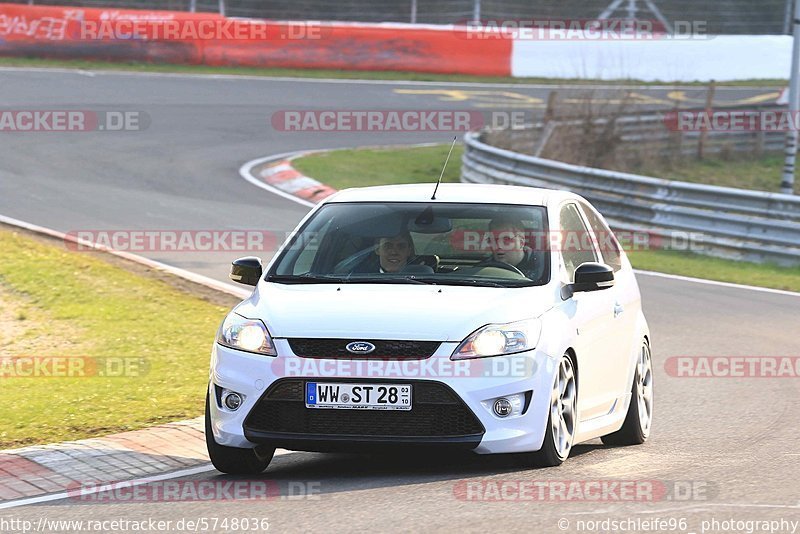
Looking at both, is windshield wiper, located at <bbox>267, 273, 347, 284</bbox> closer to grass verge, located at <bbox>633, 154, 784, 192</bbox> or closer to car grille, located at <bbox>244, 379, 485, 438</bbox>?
car grille, located at <bbox>244, 379, 485, 438</bbox>

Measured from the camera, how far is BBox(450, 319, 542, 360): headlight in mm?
7031

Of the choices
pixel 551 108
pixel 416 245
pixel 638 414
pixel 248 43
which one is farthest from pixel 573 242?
pixel 248 43

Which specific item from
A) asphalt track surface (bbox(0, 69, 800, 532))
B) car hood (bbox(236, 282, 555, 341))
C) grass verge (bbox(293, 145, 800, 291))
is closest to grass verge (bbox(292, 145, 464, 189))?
grass verge (bbox(293, 145, 800, 291))

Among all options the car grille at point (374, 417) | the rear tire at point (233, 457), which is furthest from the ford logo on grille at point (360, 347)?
the rear tire at point (233, 457)

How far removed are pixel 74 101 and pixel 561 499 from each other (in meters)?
22.6

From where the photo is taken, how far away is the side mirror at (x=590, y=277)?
309 inches

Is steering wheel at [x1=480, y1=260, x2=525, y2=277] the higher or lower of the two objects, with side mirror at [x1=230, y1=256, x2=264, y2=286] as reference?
higher

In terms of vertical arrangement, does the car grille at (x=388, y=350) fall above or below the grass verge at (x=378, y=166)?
above

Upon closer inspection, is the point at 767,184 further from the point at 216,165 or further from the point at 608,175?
the point at 216,165

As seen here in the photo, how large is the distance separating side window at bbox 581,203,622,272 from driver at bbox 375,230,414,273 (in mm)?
1341

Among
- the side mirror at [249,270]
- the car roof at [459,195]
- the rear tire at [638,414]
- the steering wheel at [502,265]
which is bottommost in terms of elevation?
the rear tire at [638,414]

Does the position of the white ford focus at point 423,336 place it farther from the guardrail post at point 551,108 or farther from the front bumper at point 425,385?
the guardrail post at point 551,108

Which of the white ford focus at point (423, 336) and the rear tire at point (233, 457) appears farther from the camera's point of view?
the rear tire at point (233, 457)

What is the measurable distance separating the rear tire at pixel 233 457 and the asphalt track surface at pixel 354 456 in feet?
0.23
